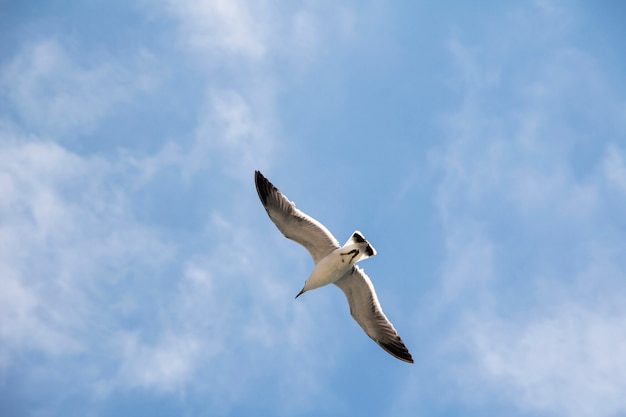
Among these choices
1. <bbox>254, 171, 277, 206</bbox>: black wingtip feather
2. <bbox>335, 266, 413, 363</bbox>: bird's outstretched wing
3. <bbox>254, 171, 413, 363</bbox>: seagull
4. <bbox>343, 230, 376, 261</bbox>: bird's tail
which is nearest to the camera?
<bbox>343, 230, 376, 261</bbox>: bird's tail

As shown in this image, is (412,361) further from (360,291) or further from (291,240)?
(291,240)

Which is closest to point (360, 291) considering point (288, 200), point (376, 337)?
point (376, 337)

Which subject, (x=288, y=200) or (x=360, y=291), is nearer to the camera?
(x=288, y=200)

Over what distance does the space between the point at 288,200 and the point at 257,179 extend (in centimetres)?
94

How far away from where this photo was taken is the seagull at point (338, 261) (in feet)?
51.7

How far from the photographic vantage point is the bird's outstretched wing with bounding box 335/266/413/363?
1684 cm

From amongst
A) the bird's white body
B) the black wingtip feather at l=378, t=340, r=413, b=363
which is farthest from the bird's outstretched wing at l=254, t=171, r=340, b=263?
the black wingtip feather at l=378, t=340, r=413, b=363

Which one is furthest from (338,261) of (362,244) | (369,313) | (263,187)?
(263,187)

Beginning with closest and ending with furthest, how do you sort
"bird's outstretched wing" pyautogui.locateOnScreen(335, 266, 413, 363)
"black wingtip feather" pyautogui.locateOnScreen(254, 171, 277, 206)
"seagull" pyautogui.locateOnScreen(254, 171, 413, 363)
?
"seagull" pyautogui.locateOnScreen(254, 171, 413, 363) < "black wingtip feather" pyautogui.locateOnScreen(254, 171, 277, 206) < "bird's outstretched wing" pyautogui.locateOnScreen(335, 266, 413, 363)

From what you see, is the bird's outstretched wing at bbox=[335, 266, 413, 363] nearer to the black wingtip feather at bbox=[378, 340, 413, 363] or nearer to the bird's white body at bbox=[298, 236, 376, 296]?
the black wingtip feather at bbox=[378, 340, 413, 363]

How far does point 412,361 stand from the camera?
1675 centimetres

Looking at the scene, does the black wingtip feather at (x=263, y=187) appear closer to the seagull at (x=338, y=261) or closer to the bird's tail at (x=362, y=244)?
the seagull at (x=338, y=261)

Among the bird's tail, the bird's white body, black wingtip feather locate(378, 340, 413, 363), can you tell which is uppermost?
the bird's tail

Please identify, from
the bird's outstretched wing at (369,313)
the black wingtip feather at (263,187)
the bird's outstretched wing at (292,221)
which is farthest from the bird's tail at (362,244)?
the black wingtip feather at (263,187)
